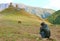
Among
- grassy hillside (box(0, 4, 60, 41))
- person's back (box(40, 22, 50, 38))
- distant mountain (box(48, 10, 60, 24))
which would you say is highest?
person's back (box(40, 22, 50, 38))

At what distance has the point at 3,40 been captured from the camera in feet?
59.4

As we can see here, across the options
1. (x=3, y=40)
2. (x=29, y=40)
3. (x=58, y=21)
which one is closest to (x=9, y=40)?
(x=3, y=40)

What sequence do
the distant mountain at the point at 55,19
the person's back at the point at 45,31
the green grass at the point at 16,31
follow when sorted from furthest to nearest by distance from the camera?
1. the distant mountain at the point at 55,19
2. the person's back at the point at 45,31
3. the green grass at the point at 16,31

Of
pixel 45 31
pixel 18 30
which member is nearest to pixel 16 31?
pixel 18 30

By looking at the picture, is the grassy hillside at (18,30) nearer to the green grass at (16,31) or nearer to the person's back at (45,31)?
the green grass at (16,31)

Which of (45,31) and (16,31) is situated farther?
(16,31)

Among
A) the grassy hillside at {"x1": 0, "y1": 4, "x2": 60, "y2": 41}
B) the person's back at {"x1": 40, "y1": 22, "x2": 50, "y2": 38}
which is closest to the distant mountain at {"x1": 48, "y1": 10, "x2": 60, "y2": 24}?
the grassy hillside at {"x1": 0, "y1": 4, "x2": 60, "y2": 41}

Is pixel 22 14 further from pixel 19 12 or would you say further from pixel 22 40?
pixel 22 40

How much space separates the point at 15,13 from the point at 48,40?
47.2 meters

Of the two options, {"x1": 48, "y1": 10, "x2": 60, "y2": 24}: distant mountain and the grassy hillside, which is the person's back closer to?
the grassy hillside

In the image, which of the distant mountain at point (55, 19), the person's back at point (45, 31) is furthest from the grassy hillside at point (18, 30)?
the distant mountain at point (55, 19)

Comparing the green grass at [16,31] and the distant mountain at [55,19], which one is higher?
the green grass at [16,31]

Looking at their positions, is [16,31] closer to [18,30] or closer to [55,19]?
[18,30]

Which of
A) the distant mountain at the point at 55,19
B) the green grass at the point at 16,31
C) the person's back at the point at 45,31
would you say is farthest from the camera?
the distant mountain at the point at 55,19
